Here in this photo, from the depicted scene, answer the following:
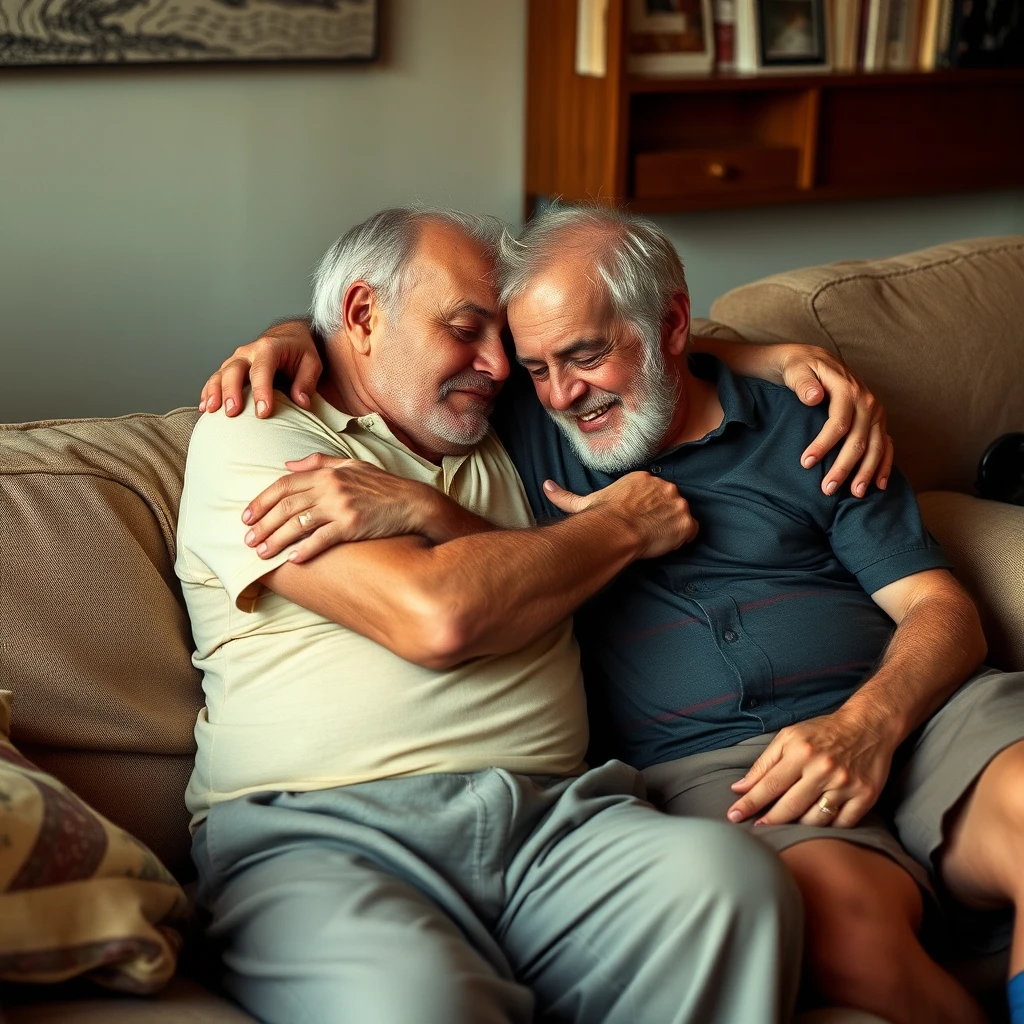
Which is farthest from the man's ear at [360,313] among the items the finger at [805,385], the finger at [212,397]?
the finger at [805,385]

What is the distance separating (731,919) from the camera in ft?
4.24

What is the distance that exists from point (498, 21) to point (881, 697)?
2221 millimetres

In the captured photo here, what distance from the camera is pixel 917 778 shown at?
163 cm

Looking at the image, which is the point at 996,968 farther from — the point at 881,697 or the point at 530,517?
the point at 530,517

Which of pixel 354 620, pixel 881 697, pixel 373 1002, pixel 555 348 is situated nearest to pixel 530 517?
pixel 555 348

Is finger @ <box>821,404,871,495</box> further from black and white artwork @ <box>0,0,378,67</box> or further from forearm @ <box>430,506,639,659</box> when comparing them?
black and white artwork @ <box>0,0,378,67</box>

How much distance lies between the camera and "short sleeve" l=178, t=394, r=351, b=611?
1519 millimetres

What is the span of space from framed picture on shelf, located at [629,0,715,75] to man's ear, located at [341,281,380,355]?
5.66ft

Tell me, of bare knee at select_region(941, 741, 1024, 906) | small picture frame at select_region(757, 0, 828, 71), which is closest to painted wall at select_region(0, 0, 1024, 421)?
small picture frame at select_region(757, 0, 828, 71)

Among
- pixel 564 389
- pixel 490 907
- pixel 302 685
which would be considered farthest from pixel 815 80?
pixel 490 907

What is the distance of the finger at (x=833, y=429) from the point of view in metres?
1.81

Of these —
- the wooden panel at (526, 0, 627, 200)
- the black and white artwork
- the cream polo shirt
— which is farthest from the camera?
the wooden panel at (526, 0, 627, 200)

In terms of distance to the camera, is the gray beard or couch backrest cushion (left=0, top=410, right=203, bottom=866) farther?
the gray beard

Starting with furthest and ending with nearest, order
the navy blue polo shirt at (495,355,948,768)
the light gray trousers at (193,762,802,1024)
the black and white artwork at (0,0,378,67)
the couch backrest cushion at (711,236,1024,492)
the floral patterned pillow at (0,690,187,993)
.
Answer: the black and white artwork at (0,0,378,67) → the couch backrest cushion at (711,236,1024,492) → the navy blue polo shirt at (495,355,948,768) → the light gray trousers at (193,762,802,1024) → the floral patterned pillow at (0,690,187,993)
